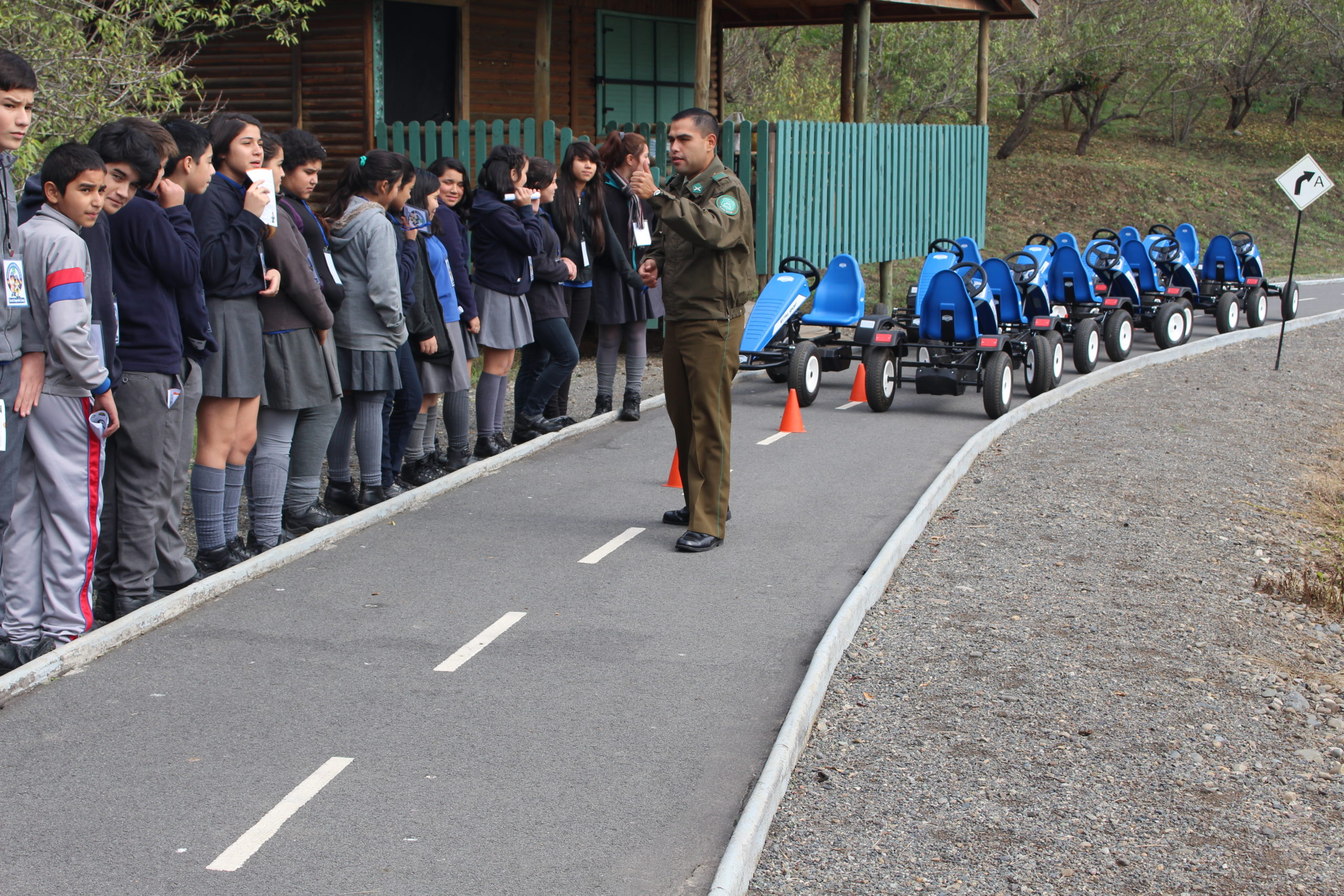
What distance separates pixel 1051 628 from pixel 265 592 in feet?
12.1

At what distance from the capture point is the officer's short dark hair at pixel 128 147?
5.43m

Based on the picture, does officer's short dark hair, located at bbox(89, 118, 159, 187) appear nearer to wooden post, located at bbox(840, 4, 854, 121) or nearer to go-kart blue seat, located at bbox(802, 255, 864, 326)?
go-kart blue seat, located at bbox(802, 255, 864, 326)

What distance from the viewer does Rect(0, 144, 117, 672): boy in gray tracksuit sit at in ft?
16.7

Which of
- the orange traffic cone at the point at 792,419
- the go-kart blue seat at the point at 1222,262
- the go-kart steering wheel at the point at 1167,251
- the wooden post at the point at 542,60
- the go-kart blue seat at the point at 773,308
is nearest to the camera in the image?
the orange traffic cone at the point at 792,419

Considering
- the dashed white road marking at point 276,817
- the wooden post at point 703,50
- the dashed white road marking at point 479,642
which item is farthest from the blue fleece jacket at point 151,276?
the wooden post at point 703,50

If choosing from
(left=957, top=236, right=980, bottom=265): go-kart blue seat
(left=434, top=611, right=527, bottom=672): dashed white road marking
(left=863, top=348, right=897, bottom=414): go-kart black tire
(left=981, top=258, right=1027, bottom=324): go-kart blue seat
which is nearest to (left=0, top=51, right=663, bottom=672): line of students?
(left=434, top=611, right=527, bottom=672): dashed white road marking

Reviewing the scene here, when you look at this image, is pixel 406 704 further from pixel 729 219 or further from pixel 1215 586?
pixel 1215 586

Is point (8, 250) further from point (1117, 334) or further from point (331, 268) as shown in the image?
point (1117, 334)

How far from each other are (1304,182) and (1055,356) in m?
5.61

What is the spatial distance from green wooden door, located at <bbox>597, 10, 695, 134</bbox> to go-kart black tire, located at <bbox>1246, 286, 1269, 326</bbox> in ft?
27.9

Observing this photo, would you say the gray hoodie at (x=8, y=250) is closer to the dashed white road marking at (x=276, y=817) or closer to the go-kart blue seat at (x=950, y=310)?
the dashed white road marking at (x=276, y=817)

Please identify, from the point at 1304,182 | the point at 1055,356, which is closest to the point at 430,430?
the point at 1055,356

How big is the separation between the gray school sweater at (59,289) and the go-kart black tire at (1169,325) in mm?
13034

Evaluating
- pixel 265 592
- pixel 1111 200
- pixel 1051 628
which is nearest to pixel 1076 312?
pixel 1051 628
